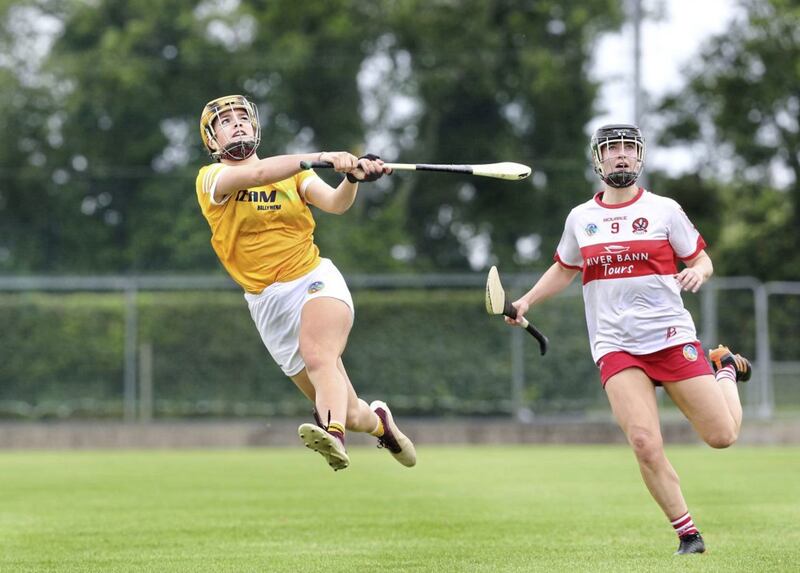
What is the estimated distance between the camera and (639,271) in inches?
333

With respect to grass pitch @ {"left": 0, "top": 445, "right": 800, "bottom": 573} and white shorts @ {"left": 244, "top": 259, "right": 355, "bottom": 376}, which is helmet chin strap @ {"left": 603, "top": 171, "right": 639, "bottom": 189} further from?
grass pitch @ {"left": 0, "top": 445, "right": 800, "bottom": 573}

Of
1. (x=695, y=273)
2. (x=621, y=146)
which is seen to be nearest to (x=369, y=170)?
(x=621, y=146)

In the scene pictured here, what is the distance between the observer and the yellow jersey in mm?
9039

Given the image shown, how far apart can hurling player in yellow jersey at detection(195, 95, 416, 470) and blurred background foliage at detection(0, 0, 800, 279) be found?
1865cm

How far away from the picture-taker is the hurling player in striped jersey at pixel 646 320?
27.5 ft

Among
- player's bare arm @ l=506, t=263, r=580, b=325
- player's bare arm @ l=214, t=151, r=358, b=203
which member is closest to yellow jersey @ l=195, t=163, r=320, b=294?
player's bare arm @ l=214, t=151, r=358, b=203

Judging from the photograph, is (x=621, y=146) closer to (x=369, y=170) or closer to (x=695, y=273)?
(x=695, y=273)

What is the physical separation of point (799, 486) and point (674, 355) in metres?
5.86

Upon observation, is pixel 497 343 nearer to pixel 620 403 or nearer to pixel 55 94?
pixel 55 94

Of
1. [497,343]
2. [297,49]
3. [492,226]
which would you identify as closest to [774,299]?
[497,343]

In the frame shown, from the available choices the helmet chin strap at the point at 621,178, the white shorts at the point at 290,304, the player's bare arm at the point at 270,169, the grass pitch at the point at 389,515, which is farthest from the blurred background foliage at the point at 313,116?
the helmet chin strap at the point at 621,178

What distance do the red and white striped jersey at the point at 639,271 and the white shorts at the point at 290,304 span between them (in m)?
1.56

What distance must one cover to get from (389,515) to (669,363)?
3456 mm

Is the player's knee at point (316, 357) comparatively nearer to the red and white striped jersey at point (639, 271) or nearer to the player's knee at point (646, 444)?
the red and white striped jersey at point (639, 271)
